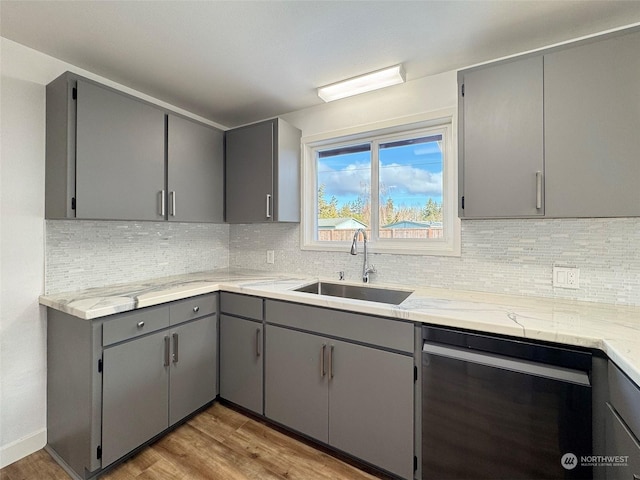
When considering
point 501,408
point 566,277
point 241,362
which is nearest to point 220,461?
point 241,362

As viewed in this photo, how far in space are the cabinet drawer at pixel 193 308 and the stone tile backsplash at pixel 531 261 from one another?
3.17ft

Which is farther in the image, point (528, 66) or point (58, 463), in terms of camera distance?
point (58, 463)

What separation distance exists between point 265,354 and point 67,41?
2156mm

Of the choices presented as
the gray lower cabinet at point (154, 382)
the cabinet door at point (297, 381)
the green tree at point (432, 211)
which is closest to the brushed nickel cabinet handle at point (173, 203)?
the gray lower cabinet at point (154, 382)

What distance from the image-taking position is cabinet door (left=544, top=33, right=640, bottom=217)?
1262 millimetres

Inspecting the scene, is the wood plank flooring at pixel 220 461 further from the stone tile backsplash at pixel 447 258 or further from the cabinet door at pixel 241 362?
the stone tile backsplash at pixel 447 258

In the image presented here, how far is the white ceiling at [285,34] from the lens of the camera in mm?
1388

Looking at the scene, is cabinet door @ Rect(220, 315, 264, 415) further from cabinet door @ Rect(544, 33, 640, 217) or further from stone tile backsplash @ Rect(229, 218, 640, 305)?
cabinet door @ Rect(544, 33, 640, 217)

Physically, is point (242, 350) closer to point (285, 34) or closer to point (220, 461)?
point (220, 461)

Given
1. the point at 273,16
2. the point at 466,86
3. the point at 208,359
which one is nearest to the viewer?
the point at 273,16

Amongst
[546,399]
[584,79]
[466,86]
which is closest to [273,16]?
[466,86]

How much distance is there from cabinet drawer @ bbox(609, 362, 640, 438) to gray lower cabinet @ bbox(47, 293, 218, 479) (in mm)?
2072

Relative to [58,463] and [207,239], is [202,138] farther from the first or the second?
[58,463]

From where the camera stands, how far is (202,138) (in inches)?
92.0
